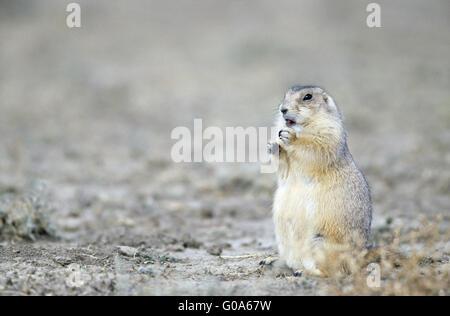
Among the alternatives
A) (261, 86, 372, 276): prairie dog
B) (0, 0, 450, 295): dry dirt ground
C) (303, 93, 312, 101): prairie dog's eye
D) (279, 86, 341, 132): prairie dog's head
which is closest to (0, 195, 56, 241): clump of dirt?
(0, 0, 450, 295): dry dirt ground

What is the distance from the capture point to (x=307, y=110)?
5660 mm

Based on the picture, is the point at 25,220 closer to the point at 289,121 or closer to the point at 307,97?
the point at 289,121

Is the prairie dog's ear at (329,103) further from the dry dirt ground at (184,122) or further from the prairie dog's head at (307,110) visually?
the dry dirt ground at (184,122)

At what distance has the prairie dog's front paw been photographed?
219 inches

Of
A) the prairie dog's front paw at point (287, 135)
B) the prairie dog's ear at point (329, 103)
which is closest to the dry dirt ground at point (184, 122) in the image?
the prairie dog's front paw at point (287, 135)

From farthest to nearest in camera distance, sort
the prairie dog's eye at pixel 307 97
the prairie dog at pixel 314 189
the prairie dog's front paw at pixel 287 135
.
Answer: the prairie dog's eye at pixel 307 97 < the prairie dog's front paw at pixel 287 135 < the prairie dog at pixel 314 189

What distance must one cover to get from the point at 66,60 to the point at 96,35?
102 inches

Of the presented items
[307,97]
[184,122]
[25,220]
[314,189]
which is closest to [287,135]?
[307,97]

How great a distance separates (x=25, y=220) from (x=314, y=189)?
140 inches

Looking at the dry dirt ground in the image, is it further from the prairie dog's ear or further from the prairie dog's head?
the prairie dog's ear

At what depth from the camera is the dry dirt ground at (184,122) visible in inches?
228
